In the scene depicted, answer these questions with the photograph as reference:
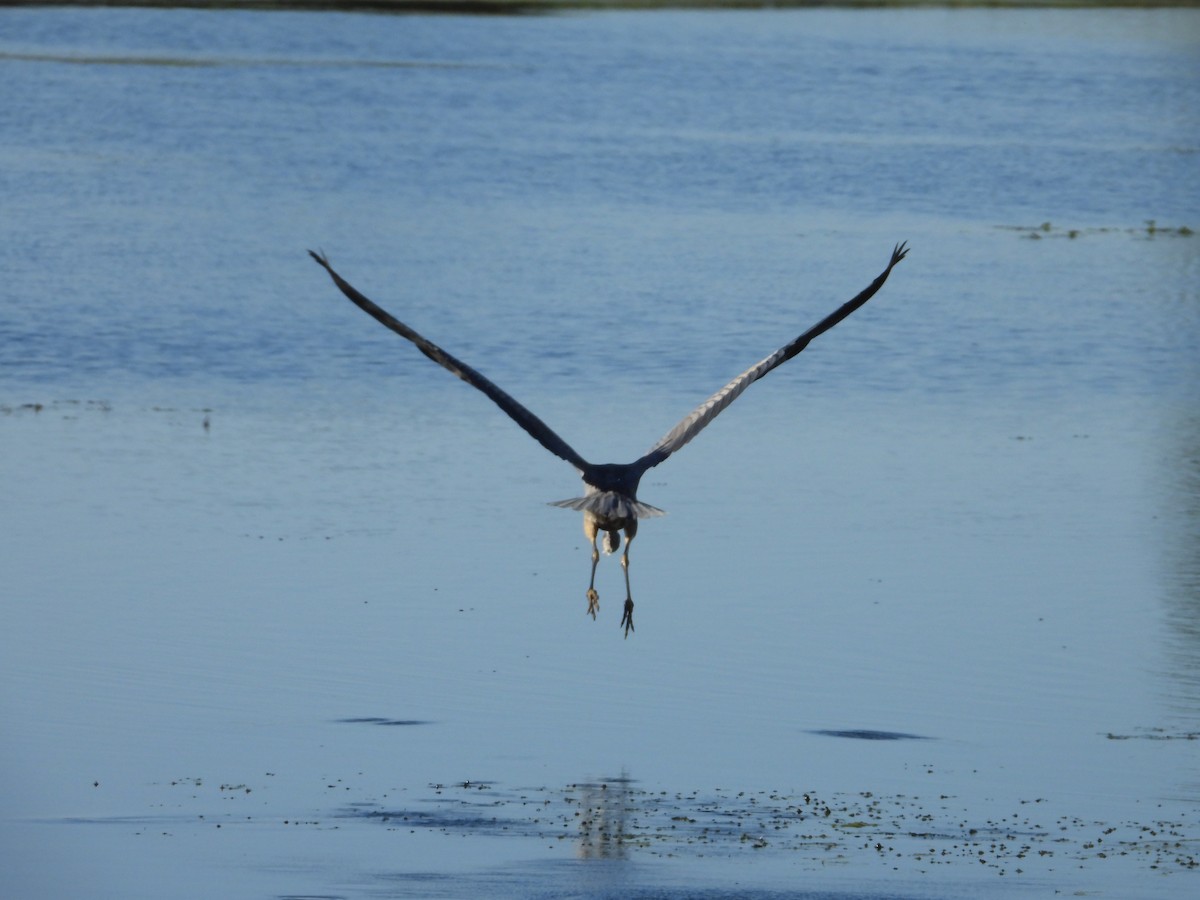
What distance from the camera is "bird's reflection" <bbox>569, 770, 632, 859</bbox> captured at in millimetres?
11289

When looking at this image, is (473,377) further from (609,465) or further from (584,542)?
(584,542)

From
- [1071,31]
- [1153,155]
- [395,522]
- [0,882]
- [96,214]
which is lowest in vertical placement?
[0,882]

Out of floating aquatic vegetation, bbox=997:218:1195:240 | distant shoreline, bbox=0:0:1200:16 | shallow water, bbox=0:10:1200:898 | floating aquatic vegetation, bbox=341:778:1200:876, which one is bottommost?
floating aquatic vegetation, bbox=341:778:1200:876

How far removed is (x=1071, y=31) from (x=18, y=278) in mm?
63082

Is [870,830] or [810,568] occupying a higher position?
[810,568]

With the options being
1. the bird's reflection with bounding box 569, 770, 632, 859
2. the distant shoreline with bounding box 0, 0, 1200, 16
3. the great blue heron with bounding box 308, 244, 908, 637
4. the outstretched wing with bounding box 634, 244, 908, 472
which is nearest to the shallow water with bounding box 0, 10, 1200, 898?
the bird's reflection with bounding box 569, 770, 632, 859

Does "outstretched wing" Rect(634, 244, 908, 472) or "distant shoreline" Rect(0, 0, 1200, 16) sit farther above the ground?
"distant shoreline" Rect(0, 0, 1200, 16)

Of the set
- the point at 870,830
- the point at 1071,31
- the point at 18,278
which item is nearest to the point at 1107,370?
the point at 18,278

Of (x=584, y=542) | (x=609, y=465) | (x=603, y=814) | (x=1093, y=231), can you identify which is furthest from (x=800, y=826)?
(x=1093, y=231)

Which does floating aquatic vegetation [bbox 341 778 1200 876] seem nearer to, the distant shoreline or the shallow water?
the shallow water

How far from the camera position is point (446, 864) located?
11078 mm

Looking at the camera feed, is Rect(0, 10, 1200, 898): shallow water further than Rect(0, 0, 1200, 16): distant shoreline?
No

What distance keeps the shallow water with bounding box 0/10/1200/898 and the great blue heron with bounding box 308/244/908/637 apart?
131 centimetres

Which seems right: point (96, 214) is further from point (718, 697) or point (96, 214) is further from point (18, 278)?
point (718, 697)
